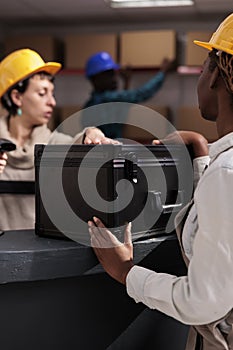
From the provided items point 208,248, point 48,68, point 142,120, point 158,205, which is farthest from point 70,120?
point 208,248

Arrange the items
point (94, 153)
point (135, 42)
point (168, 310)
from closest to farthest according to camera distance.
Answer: point (168, 310) < point (94, 153) < point (135, 42)

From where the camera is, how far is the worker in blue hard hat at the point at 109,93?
A: 3.47 metres

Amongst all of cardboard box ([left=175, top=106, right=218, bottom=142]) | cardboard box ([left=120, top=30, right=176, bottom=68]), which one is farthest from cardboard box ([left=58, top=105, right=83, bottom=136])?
cardboard box ([left=175, top=106, right=218, bottom=142])

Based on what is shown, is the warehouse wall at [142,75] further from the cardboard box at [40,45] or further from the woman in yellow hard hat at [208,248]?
the woman in yellow hard hat at [208,248]

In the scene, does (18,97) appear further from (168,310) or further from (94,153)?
(168,310)

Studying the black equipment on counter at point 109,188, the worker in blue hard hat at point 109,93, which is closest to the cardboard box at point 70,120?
the worker in blue hard hat at point 109,93

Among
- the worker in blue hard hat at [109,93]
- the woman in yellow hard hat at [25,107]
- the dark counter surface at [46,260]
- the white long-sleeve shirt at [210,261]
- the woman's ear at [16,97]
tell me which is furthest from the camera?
the worker in blue hard hat at [109,93]

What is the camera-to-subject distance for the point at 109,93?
3.88 metres

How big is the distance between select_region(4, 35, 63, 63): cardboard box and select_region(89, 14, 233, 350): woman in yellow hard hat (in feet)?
12.9

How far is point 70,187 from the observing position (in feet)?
4.09

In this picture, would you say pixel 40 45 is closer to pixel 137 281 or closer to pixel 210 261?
pixel 137 281

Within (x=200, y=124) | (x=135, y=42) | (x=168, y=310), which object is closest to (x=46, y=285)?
(x=168, y=310)

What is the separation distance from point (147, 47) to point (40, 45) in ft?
3.21

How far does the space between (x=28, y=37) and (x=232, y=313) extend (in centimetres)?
436
